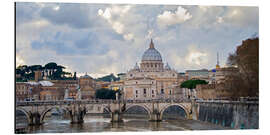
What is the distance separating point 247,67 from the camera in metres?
20.0

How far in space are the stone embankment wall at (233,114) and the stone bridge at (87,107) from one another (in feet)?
10.5

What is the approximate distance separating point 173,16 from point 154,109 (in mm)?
10755

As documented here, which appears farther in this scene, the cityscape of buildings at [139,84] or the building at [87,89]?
the building at [87,89]

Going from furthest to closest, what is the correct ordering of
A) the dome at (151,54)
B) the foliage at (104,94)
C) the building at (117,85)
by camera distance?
the building at (117,85)
the foliage at (104,94)
the dome at (151,54)

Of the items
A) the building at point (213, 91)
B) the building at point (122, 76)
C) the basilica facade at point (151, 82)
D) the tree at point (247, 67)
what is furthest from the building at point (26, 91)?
the basilica facade at point (151, 82)

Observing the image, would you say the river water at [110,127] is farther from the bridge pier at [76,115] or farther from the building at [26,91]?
the building at [26,91]

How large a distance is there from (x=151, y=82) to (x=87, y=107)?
25072 mm

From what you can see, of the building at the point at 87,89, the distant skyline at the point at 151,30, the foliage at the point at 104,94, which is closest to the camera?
the distant skyline at the point at 151,30

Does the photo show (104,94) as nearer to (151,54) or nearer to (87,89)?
(87,89)

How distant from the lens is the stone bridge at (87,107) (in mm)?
25734

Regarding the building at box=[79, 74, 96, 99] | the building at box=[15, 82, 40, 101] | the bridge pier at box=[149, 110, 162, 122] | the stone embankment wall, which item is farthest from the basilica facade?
the stone embankment wall

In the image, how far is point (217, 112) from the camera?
78.9 feet

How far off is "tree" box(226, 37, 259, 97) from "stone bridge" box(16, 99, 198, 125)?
7.76 meters
